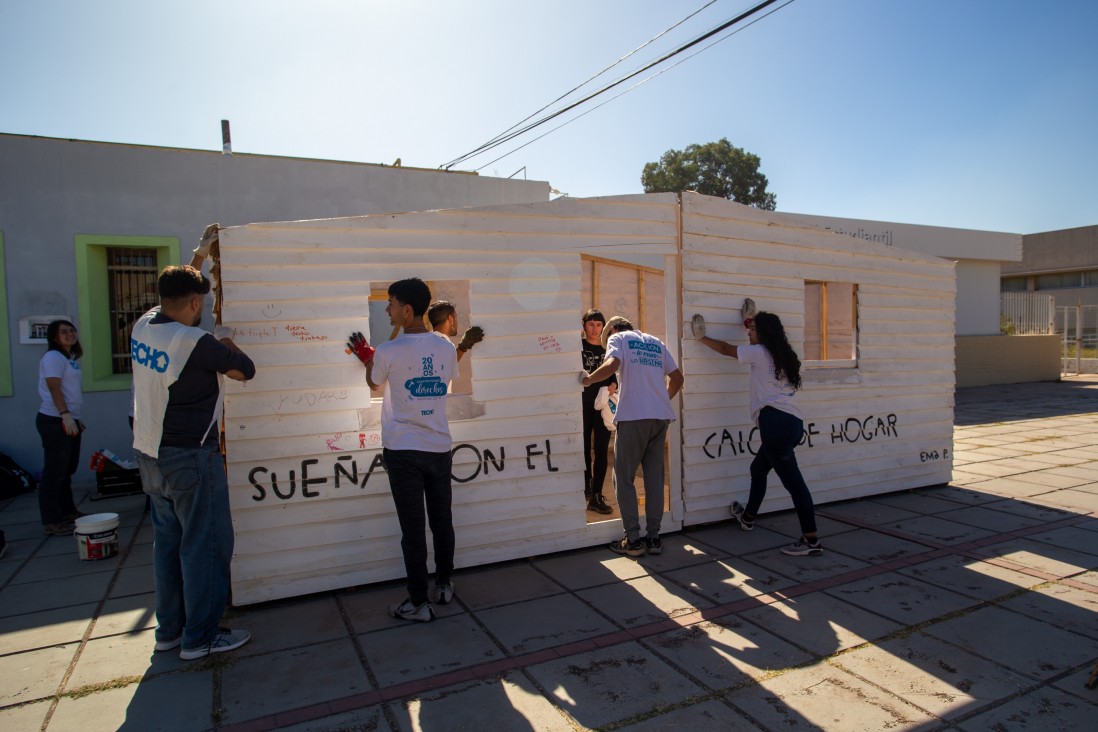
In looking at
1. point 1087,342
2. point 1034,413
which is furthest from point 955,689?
point 1087,342

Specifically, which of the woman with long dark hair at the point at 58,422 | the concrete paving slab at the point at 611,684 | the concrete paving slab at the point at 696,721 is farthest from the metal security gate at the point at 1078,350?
the woman with long dark hair at the point at 58,422

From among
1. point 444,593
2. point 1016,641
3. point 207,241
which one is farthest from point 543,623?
point 207,241

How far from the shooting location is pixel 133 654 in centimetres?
362

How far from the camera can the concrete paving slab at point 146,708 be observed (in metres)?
2.93

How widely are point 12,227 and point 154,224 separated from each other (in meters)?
1.45

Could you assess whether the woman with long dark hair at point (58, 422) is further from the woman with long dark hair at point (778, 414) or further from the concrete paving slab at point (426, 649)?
the woman with long dark hair at point (778, 414)

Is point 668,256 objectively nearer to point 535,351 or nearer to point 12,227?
point 535,351

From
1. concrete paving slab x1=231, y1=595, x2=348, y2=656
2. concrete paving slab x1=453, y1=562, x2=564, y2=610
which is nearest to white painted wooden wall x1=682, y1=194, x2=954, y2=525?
concrete paving slab x1=453, y1=562, x2=564, y2=610

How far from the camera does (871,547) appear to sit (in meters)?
5.19

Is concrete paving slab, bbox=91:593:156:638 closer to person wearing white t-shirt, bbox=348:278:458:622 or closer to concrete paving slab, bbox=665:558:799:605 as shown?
person wearing white t-shirt, bbox=348:278:458:622

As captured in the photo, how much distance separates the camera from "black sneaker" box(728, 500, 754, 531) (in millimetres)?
5602

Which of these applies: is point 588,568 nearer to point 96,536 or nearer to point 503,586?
point 503,586

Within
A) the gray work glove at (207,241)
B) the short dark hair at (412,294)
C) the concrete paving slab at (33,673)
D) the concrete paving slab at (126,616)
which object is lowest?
the concrete paving slab at (126,616)

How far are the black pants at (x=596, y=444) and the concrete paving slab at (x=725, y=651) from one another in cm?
227
